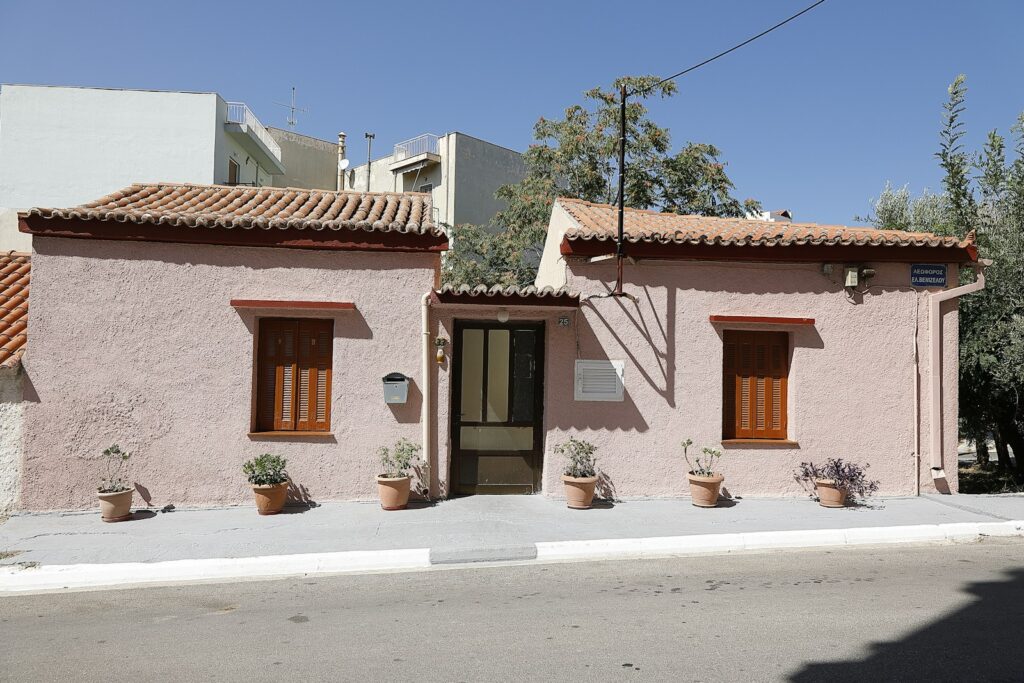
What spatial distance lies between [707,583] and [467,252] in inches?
633

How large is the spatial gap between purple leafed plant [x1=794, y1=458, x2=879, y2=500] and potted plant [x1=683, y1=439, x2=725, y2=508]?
45.7 inches

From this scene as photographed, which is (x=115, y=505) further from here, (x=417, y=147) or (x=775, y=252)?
(x=417, y=147)

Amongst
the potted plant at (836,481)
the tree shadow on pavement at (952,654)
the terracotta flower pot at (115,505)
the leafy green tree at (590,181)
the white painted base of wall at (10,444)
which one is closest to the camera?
the tree shadow on pavement at (952,654)

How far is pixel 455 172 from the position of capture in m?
28.0

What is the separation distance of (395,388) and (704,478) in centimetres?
400

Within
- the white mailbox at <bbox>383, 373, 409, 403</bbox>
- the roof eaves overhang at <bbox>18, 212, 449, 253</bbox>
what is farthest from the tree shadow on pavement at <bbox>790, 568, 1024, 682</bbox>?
the roof eaves overhang at <bbox>18, 212, 449, 253</bbox>

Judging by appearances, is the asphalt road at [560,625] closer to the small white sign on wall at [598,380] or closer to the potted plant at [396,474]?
the potted plant at [396,474]

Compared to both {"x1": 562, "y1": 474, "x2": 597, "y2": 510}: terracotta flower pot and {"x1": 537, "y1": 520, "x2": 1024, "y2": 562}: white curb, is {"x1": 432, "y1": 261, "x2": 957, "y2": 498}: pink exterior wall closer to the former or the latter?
{"x1": 562, "y1": 474, "x2": 597, "y2": 510}: terracotta flower pot

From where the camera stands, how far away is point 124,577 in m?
5.93

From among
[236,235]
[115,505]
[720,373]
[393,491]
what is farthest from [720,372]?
[115,505]

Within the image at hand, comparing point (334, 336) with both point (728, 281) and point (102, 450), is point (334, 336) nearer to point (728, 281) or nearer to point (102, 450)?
point (102, 450)

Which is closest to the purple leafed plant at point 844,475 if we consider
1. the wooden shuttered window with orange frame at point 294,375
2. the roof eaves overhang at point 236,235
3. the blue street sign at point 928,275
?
the blue street sign at point 928,275

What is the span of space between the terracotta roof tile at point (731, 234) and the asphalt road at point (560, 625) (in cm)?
405

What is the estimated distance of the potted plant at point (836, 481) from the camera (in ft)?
26.9
